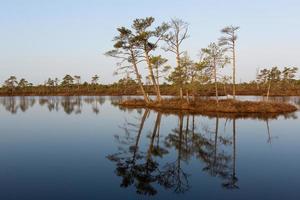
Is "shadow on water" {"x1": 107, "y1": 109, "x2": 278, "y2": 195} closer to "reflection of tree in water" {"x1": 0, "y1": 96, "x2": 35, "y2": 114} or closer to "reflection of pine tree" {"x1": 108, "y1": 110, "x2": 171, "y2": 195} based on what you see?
"reflection of pine tree" {"x1": 108, "y1": 110, "x2": 171, "y2": 195}

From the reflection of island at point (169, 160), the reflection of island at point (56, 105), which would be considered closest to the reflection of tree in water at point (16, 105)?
the reflection of island at point (56, 105)

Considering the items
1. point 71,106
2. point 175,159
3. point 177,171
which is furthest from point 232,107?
point 71,106

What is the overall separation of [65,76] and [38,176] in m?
121

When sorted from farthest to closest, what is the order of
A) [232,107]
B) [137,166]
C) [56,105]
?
1. [56,105]
2. [232,107]
3. [137,166]

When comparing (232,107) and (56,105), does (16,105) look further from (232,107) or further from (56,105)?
(232,107)

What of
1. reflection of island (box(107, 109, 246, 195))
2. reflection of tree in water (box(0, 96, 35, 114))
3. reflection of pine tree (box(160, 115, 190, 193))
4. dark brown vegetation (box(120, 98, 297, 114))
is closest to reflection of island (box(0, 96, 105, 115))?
reflection of tree in water (box(0, 96, 35, 114))

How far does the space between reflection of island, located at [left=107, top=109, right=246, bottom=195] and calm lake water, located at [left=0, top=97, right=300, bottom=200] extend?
0.03m

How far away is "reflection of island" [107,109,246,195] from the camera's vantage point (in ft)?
36.7

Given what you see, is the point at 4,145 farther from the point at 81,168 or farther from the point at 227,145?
the point at 227,145

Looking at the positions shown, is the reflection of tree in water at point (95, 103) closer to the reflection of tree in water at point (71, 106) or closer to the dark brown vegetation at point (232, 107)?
the reflection of tree in water at point (71, 106)

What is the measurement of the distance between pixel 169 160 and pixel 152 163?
0.97 metres

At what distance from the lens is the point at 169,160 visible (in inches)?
573

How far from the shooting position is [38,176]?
1197 centimetres

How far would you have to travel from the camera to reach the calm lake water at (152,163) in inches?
403
